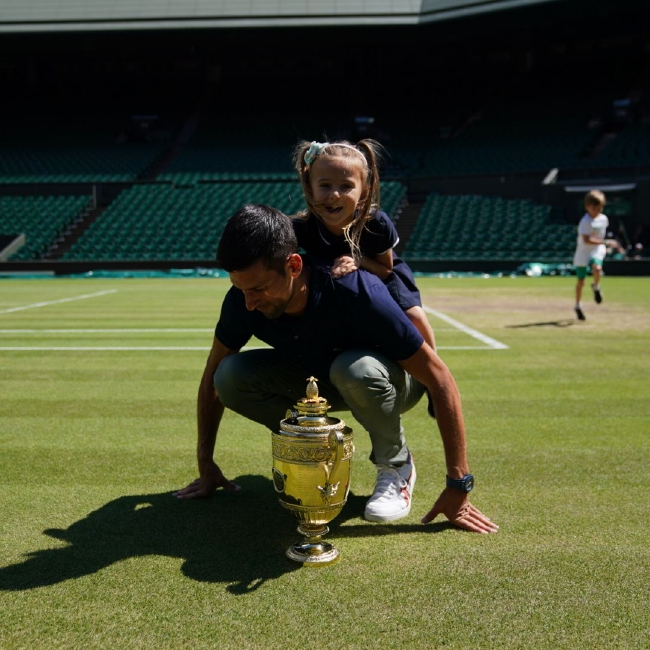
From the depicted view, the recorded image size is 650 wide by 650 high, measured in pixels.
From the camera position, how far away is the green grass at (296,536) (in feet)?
7.84

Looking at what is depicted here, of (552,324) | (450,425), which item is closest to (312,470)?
(450,425)

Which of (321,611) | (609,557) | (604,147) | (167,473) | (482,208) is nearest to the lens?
(321,611)

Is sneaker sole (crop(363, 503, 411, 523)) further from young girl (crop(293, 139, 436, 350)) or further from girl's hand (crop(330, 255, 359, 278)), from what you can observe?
girl's hand (crop(330, 255, 359, 278))

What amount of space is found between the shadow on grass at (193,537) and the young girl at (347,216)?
3.77 feet

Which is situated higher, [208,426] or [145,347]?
[208,426]

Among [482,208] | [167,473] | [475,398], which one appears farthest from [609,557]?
[482,208]

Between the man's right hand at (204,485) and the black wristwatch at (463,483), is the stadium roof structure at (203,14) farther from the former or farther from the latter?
the black wristwatch at (463,483)

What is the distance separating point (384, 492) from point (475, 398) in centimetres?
285

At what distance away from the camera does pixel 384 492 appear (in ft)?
11.5

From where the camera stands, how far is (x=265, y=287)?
291cm

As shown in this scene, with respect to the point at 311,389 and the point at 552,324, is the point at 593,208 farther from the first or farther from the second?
the point at 311,389

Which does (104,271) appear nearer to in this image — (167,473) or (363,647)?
(167,473)

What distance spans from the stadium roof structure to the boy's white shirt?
84.6 ft

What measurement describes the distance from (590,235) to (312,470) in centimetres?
1080
